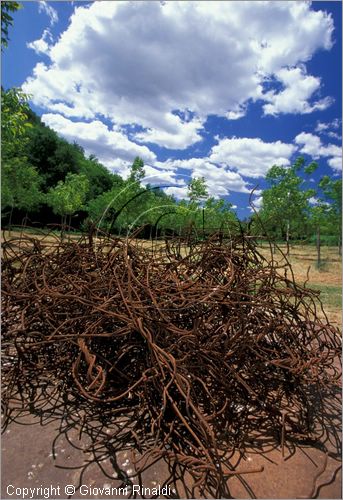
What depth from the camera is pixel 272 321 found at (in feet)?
5.45

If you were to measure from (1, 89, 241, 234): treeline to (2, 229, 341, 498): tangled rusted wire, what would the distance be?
1.50 feet

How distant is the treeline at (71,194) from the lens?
9.84 feet

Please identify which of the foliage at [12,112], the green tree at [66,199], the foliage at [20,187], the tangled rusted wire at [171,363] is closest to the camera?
the tangled rusted wire at [171,363]

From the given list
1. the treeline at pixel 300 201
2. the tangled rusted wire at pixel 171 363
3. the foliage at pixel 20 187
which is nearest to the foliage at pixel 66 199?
the foliage at pixel 20 187

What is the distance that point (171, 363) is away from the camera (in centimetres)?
138

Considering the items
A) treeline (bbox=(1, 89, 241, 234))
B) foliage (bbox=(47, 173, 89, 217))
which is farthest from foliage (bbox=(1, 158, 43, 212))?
foliage (bbox=(47, 173, 89, 217))

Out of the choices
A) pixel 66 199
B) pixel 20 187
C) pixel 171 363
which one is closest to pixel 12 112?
pixel 171 363

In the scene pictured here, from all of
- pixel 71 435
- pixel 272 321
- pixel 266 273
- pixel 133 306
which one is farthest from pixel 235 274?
pixel 71 435

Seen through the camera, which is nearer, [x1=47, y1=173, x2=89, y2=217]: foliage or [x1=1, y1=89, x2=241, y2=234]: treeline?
[x1=1, y1=89, x2=241, y2=234]: treeline

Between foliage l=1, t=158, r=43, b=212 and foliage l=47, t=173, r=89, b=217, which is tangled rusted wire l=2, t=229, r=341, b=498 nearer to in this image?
foliage l=1, t=158, r=43, b=212

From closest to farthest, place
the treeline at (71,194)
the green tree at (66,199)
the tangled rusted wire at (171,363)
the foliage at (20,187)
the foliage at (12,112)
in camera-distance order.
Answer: the tangled rusted wire at (171,363)
the treeline at (71,194)
the foliage at (12,112)
the foliage at (20,187)
the green tree at (66,199)

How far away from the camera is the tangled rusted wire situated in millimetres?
1312

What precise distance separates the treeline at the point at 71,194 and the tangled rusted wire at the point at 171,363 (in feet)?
1.50

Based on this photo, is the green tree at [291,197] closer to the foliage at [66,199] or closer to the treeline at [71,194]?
the treeline at [71,194]
